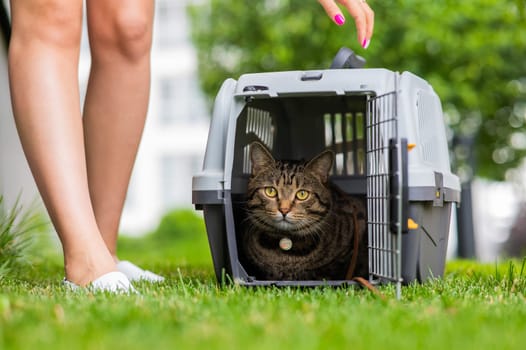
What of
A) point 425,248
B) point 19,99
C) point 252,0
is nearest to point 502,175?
point 252,0

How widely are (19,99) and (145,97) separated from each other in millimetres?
493

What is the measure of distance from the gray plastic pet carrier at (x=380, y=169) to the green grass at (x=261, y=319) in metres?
0.16

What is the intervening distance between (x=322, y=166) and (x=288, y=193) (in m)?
0.15

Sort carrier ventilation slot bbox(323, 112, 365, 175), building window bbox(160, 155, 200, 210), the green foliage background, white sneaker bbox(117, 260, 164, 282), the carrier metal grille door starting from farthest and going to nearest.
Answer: building window bbox(160, 155, 200, 210), the green foliage background, carrier ventilation slot bbox(323, 112, 365, 175), white sneaker bbox(117, 260, 164, 282), the carrier metal grille door

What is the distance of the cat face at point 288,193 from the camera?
7.75ft

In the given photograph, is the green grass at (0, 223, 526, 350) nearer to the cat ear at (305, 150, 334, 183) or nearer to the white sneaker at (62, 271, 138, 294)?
the white sneaker at (62, 271, 138, 294)

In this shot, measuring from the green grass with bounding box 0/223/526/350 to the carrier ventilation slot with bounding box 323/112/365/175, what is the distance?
99 cm

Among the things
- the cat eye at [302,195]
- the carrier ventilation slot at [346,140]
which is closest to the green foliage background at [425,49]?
the carrier ventilation slot at [346,140]

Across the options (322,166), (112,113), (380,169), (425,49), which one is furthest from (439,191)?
(425,49)

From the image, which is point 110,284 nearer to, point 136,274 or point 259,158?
point 136,274

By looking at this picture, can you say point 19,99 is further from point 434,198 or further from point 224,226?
point 434,198

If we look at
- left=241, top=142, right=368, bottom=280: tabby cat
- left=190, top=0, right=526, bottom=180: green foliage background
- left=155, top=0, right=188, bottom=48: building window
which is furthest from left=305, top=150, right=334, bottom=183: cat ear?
left=155, top=0, right=188, bottom=48: building window

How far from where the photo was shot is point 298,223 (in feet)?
7.82

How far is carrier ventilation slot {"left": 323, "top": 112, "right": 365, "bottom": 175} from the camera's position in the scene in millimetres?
2783
